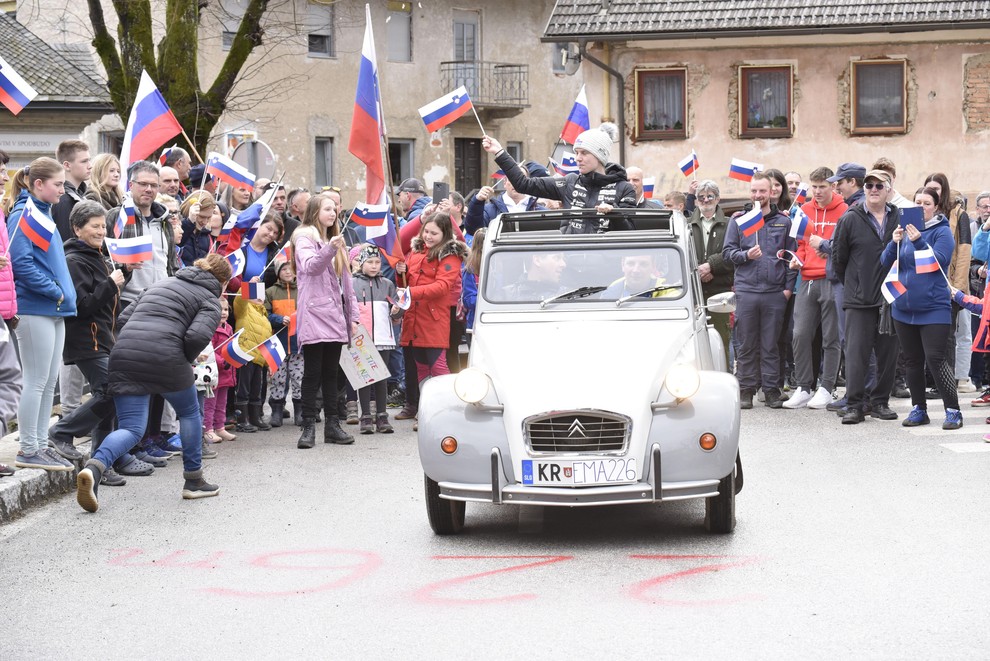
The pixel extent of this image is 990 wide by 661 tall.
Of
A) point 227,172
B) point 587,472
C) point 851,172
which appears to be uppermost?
point 227,172

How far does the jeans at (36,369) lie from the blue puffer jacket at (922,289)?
6.89 meters

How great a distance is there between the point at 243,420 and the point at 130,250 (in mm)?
3090

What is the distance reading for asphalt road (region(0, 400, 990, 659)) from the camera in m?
6.09

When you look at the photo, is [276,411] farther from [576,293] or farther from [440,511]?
[440,511]

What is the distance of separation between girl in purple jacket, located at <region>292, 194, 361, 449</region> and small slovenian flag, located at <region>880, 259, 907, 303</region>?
4.55 m

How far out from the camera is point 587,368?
8.22 m

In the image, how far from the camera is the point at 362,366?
13125mm

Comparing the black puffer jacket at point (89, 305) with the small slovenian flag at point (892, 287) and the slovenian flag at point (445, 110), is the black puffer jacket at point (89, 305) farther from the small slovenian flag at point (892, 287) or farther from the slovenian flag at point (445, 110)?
the small slovenian flag at point (892, 287)

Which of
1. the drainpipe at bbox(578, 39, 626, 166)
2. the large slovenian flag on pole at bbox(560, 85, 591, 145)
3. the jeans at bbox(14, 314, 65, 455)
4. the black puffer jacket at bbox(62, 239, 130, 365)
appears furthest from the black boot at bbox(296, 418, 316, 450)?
the drainpipe at bbox(578, 39, 626, 166)

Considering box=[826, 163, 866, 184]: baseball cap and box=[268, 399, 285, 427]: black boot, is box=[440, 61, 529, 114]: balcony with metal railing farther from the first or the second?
box=[268, 399, 285, 427]: black boot

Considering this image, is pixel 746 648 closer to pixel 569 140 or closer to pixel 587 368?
pixel 587 368

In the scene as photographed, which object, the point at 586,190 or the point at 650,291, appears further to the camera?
the point at 586,190

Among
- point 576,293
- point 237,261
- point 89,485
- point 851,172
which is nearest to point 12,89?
point 89,485

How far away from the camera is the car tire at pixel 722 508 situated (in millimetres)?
8109
